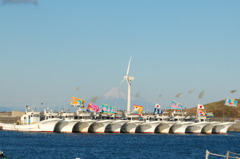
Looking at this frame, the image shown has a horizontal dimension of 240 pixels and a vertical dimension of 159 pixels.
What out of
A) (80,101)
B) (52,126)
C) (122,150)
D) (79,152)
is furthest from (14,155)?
(80,101)

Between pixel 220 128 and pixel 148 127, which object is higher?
pixel 148 127

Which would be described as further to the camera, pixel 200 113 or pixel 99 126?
pixel 200 113

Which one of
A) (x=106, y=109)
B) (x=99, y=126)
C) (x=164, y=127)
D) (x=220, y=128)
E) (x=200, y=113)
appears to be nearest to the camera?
(x=99, y=126)

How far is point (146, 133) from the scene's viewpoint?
170 metres

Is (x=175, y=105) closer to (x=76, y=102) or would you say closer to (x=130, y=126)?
(x=130, y=126)

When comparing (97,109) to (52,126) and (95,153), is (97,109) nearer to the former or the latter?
(52,126)

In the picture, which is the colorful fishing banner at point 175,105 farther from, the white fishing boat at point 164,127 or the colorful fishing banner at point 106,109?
the colorful fishing banner at point 106,109

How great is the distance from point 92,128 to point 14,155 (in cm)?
7951

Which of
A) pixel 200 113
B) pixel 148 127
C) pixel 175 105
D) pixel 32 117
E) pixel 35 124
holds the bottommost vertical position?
pixel 148 127

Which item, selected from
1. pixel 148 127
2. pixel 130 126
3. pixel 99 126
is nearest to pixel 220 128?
pixel 148 127

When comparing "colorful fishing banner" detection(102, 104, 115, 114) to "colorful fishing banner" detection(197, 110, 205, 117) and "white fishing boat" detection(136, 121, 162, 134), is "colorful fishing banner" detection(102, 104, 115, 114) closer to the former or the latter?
"white fishing boat" detection(136, 121, 162, 134)

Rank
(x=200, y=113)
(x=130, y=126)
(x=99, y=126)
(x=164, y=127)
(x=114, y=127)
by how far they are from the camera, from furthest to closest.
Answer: (x=200, y=113), (x=164, y=127), (x=130, y=126), (x=114, y=127), (x=99, y=126)

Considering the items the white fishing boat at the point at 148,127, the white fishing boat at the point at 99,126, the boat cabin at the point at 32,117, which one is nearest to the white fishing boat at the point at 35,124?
the boat cabin at the point at 32,117

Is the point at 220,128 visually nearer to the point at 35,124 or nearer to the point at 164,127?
the point at 164,127
